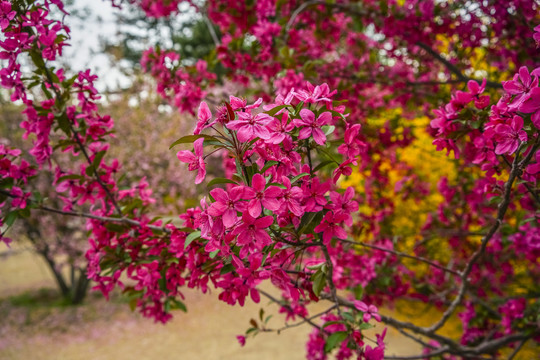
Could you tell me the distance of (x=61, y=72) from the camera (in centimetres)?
145

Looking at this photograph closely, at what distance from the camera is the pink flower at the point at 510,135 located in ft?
2.88

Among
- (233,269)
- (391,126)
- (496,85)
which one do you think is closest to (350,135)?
(233,269)

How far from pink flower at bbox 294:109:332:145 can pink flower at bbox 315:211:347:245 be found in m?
0.20

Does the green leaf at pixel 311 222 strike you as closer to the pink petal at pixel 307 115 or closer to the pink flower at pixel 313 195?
the pink flower at pixel 313 195

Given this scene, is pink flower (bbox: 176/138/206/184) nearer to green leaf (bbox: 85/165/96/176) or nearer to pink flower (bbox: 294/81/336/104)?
pink flower (bbox: 294/81/336/104)

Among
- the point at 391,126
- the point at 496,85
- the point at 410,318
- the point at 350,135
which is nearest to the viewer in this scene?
the point at 350,135

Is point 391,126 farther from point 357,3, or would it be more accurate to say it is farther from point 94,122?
point 94,122

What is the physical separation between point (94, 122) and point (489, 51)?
8.98 ft

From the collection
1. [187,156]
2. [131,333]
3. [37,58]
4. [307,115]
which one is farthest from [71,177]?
[131,333]

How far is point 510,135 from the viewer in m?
0.92

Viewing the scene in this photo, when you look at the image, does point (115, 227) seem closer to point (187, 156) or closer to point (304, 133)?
point (187, 156)

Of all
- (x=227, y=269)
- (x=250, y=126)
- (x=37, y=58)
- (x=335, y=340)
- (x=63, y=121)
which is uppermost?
(x=37, y=58)

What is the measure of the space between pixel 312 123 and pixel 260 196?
0.74 ft

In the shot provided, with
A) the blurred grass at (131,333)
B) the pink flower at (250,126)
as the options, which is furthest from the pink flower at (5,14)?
the blurred grass at (131,333)
